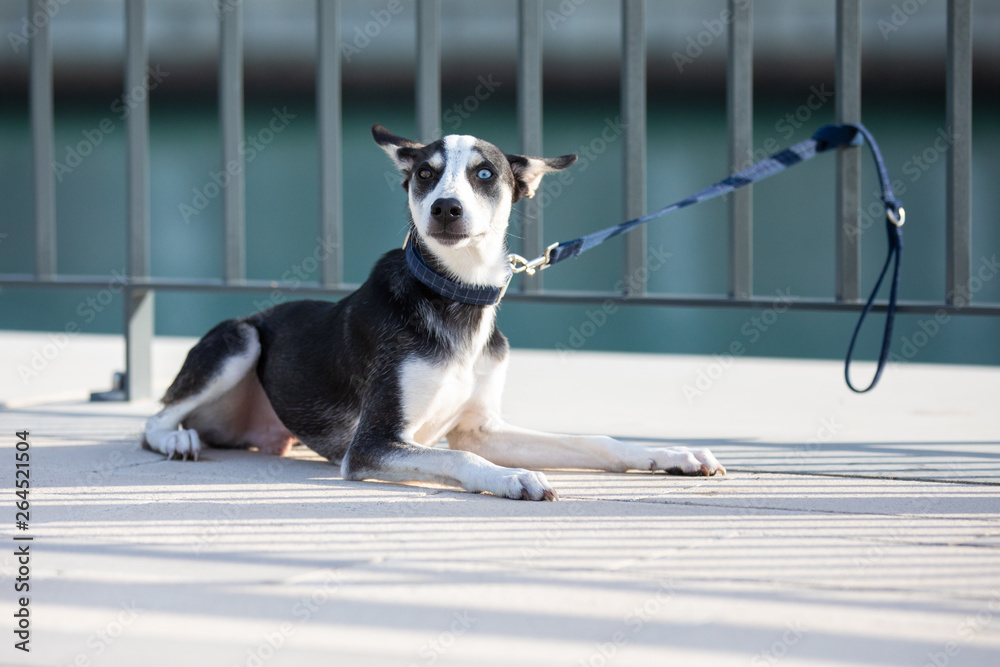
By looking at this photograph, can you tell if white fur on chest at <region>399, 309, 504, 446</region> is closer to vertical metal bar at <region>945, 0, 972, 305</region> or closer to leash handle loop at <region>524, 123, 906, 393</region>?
leash handle loop at <region>524, 123, 906, 393</region>

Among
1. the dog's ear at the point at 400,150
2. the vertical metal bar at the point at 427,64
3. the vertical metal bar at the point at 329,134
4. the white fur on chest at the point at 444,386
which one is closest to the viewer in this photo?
the white fur on chest at the point at 444,386

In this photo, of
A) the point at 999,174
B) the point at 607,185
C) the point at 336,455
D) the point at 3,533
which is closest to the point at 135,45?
the point at 336,455

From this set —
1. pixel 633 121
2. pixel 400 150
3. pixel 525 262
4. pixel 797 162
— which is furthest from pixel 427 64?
pixel 797 162

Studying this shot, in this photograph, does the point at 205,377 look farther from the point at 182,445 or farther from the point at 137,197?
the point at 137,197

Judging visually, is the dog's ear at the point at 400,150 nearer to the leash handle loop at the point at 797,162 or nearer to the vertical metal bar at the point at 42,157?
the leash handle loop at the point at 797,162

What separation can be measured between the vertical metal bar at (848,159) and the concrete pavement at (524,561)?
625mm

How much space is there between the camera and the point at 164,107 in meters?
11.9

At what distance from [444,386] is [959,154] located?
207cm

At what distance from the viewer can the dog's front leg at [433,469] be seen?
2.68 meters

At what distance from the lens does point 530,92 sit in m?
4.26

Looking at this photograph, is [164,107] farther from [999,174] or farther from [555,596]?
[555,596]

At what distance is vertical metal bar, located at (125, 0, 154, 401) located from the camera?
189 inches

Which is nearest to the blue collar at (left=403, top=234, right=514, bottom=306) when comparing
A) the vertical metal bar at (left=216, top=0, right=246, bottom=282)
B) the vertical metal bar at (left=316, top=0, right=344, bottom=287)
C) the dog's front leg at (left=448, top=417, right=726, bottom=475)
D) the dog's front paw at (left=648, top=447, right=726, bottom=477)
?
the dog's front leg at (left=448, top=417, right=726, bottom=475)

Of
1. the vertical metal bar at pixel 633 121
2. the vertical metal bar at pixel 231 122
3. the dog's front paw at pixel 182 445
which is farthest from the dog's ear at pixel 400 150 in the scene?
the vertical metal bar at pixel 231 122
